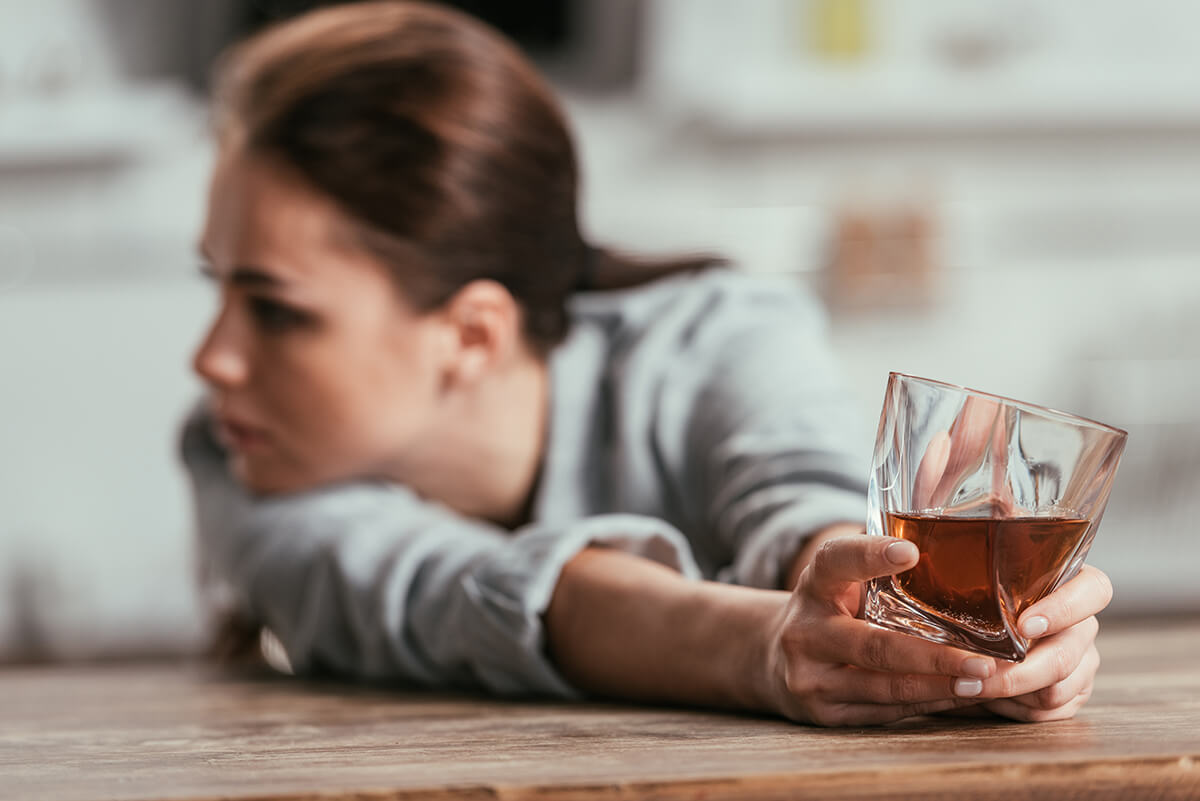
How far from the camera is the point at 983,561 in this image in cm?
47

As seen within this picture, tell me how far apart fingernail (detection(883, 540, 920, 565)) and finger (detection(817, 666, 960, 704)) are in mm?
57

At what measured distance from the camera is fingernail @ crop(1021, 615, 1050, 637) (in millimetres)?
484

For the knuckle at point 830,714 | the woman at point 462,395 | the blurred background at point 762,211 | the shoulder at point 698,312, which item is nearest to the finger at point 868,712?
the knuckle at point 830,714

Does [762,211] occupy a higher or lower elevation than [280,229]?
higher

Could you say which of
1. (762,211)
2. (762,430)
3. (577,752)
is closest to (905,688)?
(577,752)

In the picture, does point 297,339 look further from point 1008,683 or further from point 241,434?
point 1008,683

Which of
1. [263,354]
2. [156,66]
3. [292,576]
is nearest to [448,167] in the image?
[263,354]

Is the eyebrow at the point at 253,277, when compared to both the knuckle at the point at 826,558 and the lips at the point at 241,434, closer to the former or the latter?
the lips at the point at 241,434

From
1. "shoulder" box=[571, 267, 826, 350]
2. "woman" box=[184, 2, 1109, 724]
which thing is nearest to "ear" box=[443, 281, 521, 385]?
"woman" box=[184, 2, 1109, 724]

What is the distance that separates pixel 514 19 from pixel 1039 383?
1.23 metres

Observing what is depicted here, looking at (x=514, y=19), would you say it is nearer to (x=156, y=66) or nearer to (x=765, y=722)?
(x=156, y=66)

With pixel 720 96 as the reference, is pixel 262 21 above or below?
above

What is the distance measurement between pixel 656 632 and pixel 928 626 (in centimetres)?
18

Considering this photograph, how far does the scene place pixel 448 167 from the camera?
1018mm
